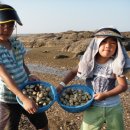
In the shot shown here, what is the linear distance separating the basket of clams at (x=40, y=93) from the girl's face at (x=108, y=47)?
711 mm

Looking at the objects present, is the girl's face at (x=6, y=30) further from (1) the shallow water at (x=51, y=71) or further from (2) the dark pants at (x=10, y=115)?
(1) the shallow water at (x=51, y=71)

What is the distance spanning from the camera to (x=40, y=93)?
3.92 metres

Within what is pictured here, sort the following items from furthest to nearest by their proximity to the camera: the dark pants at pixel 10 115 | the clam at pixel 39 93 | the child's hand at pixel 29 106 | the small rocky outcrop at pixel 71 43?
the small rocky outcrop at pixel 71 43 < the dark pants at pixel 10 115 < the clam at pixel 39 93 < the child's hand at pixel 29 106

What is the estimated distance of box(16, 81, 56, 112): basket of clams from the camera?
3.78 meters

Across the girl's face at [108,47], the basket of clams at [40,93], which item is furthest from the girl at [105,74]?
the basket of clams at [40,93]

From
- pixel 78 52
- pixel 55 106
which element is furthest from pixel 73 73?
pixel 78 52

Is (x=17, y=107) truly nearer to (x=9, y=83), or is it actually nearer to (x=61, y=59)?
(x=9, y=83)

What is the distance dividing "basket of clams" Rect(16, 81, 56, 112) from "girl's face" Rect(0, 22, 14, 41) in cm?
60

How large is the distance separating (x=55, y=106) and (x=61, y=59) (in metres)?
10.5

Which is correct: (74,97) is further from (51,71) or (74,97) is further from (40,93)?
(51,71)

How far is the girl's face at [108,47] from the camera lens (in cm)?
370

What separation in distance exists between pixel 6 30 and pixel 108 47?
1131 mm

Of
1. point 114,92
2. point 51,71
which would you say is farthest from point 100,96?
point 51,71

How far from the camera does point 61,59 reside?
57.9 ft
